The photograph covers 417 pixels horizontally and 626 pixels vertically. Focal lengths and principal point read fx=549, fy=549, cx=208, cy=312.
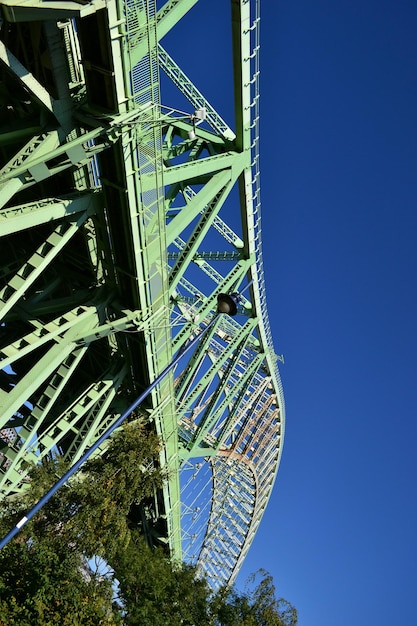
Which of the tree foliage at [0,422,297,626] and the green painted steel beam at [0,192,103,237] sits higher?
the green painted steel beam at [0,192,103,237]

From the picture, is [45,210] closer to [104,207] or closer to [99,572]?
[104,207]

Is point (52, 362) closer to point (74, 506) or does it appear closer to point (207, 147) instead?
point (74, 506)

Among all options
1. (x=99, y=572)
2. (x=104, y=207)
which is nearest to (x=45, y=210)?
(x=104, y=207)

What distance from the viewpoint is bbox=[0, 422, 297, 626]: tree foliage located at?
11453 mm

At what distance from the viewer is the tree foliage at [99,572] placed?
11.5 metres

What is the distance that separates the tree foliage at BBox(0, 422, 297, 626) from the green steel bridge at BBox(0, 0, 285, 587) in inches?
63.0

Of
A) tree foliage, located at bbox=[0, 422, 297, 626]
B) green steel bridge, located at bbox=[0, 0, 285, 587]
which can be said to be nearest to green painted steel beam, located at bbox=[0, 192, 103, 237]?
green steel bridge, located at bbox=[0, 0, 285, 587]

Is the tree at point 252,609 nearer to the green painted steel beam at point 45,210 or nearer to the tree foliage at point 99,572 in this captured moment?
the tree foliage at point 99,572

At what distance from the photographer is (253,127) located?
16.5 metres

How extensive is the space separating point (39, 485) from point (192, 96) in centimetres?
1248

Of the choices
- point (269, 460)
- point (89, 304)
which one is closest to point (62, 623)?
point (89, 304)

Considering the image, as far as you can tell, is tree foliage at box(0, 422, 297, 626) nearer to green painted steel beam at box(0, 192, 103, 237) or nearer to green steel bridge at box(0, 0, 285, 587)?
green steel bridge at box(0, 0, 285, 587)

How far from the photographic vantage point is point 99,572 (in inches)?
532

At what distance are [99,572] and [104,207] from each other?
898cm
